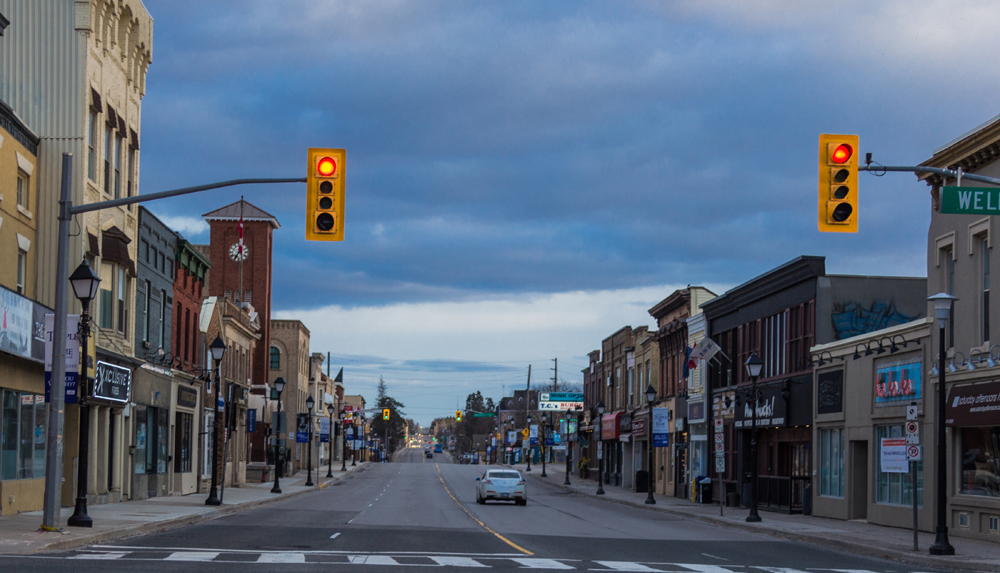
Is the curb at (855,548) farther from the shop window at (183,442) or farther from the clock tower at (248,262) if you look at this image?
the clock tower at (248,262)

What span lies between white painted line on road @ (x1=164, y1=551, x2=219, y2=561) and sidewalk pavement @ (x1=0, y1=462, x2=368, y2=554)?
6.98ft

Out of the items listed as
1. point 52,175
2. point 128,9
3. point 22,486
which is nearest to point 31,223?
point 52,175

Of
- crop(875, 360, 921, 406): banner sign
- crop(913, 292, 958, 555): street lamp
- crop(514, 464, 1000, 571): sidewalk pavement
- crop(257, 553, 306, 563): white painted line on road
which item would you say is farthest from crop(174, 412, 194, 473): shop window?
crop(913, 292, 958, 555): street lamp

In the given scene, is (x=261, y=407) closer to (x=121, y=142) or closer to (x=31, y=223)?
(x=121, y=142)

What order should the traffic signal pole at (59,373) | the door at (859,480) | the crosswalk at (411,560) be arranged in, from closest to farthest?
the crosswalk at (411,560)
the traffic signal pole at (59,373)
the door at (859,480)

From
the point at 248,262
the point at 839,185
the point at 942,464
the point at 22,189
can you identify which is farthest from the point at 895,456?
the point at 248,262

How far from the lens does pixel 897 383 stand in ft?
101

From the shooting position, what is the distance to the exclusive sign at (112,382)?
30.4m

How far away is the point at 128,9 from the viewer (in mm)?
34219

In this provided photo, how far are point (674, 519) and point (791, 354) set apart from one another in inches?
325

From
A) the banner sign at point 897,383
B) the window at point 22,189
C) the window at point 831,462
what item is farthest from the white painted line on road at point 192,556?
the window at point 831,462

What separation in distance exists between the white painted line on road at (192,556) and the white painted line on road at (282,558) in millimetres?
792

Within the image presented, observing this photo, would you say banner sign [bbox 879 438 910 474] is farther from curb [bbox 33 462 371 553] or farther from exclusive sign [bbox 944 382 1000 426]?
curb [bbox 33 462 371 553]

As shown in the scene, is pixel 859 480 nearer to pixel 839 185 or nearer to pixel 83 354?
pixel 839 185
